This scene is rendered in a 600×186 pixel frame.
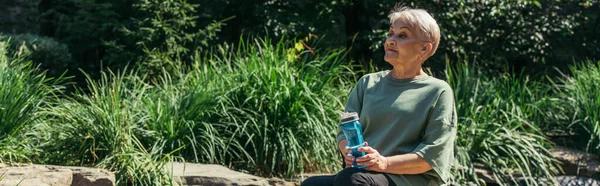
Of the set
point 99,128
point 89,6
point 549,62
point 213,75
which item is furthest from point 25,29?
point 549,62

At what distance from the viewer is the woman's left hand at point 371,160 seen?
10.1 ft

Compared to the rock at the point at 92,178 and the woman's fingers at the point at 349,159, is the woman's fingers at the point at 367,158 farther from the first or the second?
the rock at the point at 92,178

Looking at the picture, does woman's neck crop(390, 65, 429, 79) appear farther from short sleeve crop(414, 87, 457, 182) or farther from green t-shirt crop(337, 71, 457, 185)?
short sleeve crop(414, 87, 457, 182)

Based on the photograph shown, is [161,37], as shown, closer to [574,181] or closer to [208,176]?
[208,176]

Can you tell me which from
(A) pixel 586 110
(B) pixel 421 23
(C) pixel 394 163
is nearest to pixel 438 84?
(B) pixel 421 23

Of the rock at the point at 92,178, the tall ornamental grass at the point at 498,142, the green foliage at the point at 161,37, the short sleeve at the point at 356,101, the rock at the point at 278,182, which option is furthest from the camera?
the green foliage at the point at 161,37

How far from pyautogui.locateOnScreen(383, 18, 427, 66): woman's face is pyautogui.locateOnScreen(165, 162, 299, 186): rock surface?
2316 millimetres

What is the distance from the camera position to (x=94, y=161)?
5.65 metres

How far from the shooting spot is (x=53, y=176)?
4930 mm

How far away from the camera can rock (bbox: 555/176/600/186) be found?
22.0 feet

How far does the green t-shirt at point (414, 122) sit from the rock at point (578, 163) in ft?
12.3

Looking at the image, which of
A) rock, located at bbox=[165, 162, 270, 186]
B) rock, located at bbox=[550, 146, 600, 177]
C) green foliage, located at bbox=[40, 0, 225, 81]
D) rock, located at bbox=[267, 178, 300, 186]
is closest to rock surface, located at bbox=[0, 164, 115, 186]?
rock, located at bbox=[165, 162, 270, 186]

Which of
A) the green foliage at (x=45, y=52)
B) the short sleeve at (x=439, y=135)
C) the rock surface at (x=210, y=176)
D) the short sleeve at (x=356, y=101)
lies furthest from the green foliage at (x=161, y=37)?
the short sleeve at (x=439, y=135)

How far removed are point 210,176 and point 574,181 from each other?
2.95 meters
